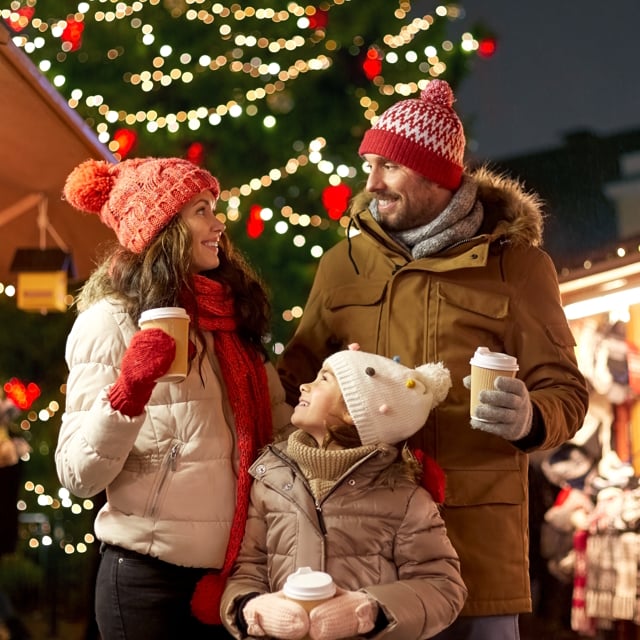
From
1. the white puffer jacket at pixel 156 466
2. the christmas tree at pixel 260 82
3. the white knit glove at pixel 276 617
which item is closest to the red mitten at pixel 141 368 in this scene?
the white puffer jacket at pixel 156 466

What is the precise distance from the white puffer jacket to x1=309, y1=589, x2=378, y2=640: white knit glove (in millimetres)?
540

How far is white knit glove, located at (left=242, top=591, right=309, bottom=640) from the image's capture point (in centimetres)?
254

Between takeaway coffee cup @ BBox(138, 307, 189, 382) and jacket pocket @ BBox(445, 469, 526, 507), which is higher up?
takeaway coffee cup @ BBox(138, 307, 189, 382)

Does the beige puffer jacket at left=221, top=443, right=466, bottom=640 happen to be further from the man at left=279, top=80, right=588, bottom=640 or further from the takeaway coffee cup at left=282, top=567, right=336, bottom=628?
the man at left=279, top=80, right=588, bottom=640

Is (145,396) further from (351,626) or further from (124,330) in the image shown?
(351,626)

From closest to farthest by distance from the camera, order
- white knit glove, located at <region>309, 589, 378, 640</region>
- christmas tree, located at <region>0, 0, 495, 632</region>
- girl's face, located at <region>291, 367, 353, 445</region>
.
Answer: white knit glove, located at <region>309, 589, 378, 640</region>, girl's face, located at <region>291, 367, 353, 445</region>, christmas tree, located at <region>0, 0, 495, 632</region>

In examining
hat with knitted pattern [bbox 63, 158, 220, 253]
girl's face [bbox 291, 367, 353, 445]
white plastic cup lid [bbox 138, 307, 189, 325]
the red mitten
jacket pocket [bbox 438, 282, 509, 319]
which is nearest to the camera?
the red mitten

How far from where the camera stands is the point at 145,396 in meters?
2.80

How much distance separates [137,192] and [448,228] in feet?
3.13

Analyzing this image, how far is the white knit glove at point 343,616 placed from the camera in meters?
2.54

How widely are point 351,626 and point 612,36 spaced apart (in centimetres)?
1185

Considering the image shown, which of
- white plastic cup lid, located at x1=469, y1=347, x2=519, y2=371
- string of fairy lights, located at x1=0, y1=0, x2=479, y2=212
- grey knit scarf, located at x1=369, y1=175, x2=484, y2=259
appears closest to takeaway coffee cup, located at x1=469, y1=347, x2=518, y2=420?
white plastic cup lid, located at x1=469, y1=347, x2=519, y2=371

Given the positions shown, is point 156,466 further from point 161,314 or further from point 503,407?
point 503,407

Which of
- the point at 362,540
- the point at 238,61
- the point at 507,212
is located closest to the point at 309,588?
the point at 362,540
